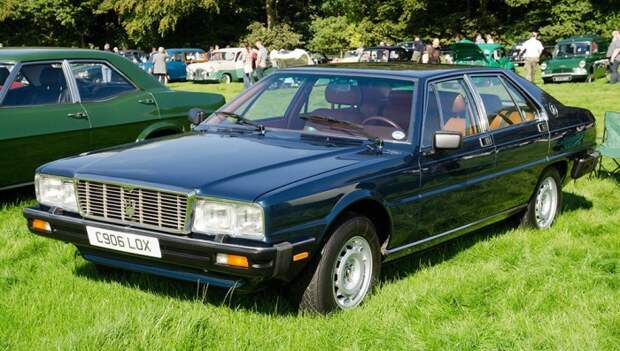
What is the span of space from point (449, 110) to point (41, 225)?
280 centimetres

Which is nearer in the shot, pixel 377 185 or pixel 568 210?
pixel 377 185

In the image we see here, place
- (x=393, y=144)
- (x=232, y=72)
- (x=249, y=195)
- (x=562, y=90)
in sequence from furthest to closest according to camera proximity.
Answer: (x=232, y=72), (x=562, y=90), (x=393, y=144), (x=249, y=195)

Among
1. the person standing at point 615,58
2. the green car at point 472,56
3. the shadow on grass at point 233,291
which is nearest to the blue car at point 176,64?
the green car at point 472,56

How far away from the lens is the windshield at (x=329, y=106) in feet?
16.6

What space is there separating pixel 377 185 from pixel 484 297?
100 cm

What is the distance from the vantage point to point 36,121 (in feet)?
22.7

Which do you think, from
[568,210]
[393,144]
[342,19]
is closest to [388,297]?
[393,144]

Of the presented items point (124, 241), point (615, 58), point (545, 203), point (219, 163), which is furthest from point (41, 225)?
point (615, 58)

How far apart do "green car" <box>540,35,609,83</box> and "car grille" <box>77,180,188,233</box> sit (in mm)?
23749

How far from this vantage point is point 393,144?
4891mm

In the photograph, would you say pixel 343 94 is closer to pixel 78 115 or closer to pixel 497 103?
pixel 497 103

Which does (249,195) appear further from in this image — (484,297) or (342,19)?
(342,19)

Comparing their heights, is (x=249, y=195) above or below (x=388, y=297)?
above

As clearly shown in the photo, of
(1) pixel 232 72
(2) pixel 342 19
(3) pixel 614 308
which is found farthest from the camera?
(2) pixel 342 19
